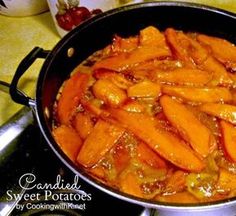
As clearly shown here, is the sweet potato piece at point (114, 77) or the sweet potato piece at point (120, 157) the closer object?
the sweet potato piece at point (120, 157)

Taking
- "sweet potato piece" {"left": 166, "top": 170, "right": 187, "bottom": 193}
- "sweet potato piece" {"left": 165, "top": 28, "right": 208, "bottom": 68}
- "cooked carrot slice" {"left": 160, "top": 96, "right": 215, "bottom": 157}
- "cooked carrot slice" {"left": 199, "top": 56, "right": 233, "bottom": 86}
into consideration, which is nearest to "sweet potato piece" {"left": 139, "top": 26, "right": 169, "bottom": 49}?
"sweet potato piece" {"left": 165, "top": 28, "right": 208, "bottom": 68}

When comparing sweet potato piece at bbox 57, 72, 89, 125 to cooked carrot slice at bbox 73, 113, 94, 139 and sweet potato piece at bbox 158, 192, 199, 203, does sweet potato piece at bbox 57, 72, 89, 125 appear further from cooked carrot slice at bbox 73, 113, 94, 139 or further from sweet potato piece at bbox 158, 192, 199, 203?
sweet potato piece at bbox 158, 192, 199, 203

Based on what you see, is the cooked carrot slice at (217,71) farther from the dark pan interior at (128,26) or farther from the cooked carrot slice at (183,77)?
the dark pan interior at (128,26)

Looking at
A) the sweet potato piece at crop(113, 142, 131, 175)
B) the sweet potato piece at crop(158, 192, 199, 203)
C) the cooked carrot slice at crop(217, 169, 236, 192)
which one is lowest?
the sweet potato piece at crop(158, 192, 199, 203)

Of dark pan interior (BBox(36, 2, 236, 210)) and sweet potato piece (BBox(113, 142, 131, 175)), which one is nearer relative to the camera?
sweet potato piece (BBox(113, 142, 131, 175))

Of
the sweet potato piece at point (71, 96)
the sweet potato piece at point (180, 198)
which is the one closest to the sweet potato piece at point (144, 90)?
the sweet potato piece at point (71, 96)

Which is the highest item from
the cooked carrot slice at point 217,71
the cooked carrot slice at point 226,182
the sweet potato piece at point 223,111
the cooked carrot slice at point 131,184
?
the cooked carrot slice at point 217,71

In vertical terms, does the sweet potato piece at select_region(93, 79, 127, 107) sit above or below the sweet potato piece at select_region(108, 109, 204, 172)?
above
